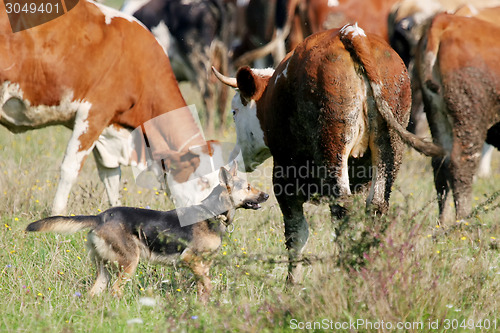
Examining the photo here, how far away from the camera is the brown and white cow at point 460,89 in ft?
19.9

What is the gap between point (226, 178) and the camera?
547cm

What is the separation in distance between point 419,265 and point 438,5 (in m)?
5.94

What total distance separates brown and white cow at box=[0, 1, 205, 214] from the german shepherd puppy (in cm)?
142

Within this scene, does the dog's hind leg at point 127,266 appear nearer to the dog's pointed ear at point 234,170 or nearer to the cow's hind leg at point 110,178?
the dog's pointed ear at point 234,170

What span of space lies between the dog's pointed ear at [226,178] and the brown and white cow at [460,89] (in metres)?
2.10

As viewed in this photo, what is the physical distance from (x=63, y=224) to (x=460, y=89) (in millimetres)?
3574

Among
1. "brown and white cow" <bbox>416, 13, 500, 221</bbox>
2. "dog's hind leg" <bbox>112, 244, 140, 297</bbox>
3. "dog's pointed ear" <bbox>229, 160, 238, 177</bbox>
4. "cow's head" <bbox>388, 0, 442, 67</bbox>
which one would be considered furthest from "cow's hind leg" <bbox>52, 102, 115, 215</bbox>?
"cow's head" <bbox>388, 0, 442, 67</bbox>

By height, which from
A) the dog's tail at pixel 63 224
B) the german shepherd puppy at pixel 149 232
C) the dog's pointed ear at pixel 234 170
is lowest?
the german shepherd puppy at pixel 149 232

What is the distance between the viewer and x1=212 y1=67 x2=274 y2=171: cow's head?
17.1 ft

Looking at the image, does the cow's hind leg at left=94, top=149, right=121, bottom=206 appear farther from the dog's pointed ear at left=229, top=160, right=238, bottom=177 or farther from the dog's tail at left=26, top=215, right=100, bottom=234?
the dog's tail at left=26, top=215, right=100, bottom=234

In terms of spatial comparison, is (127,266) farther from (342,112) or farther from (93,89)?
(93,89)

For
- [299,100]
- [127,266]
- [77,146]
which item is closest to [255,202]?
[127,266]

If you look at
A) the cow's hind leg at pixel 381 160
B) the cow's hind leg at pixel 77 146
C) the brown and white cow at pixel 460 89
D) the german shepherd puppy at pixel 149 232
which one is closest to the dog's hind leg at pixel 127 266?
the german shepherd puppy at pixel 149 232

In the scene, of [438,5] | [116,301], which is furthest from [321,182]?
[438,5]
